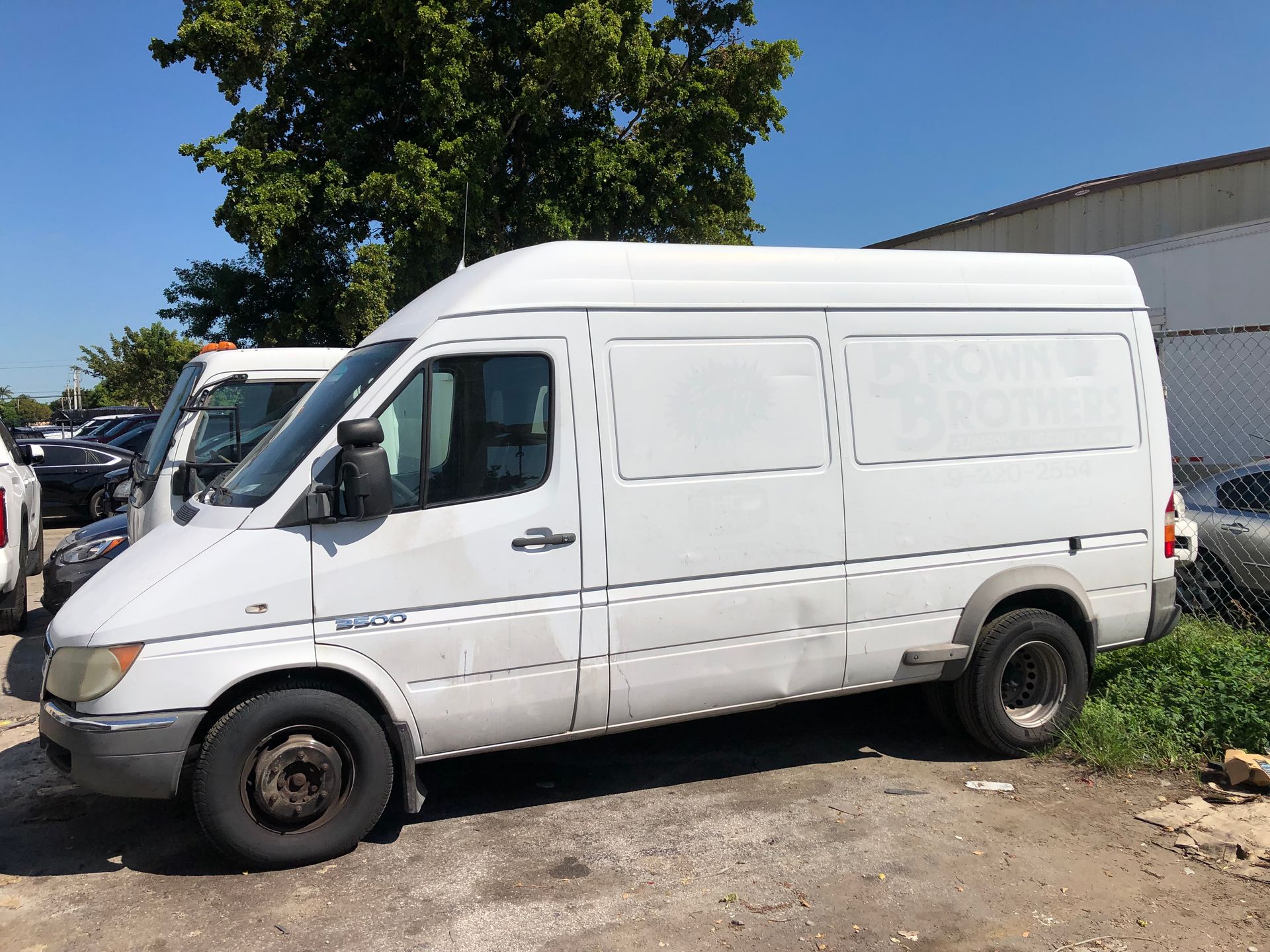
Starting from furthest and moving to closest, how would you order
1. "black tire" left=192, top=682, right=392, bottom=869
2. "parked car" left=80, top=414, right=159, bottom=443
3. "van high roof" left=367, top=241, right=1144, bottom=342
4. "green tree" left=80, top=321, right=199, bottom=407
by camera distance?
"green tree" left=80, top=321, right=199, bottom=407, "parked car" left=80, top=414, right=159, bottom=443, "van high roof" left=367, top=241, right=1144, bottom=342, "black tire" left=192, top=682, right=392, bottom=869

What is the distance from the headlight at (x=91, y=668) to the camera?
3.76 metres

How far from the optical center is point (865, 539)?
4.86 metres

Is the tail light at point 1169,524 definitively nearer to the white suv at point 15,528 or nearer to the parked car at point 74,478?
the white suv at point 15,528

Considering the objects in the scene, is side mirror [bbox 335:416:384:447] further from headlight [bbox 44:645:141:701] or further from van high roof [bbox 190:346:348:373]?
van high roof [bbox 190:346:348:373]

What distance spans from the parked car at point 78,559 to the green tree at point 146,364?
1842 inches

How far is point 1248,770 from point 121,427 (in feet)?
78.6

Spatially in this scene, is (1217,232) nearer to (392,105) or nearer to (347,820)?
(347,820)

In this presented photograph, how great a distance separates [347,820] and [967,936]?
251cm

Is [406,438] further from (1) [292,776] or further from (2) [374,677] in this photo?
(1) [292,776]

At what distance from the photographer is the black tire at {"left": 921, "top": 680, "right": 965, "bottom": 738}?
538 centimetres

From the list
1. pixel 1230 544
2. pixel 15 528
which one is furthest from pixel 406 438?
pixel 1230 544

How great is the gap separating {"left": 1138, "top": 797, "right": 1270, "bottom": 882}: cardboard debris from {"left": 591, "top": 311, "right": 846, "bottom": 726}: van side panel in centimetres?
166

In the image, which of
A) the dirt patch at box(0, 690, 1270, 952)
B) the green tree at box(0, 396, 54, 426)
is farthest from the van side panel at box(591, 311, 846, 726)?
the green tree at box(0, 396, 54, 426)

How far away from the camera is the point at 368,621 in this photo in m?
4.03
